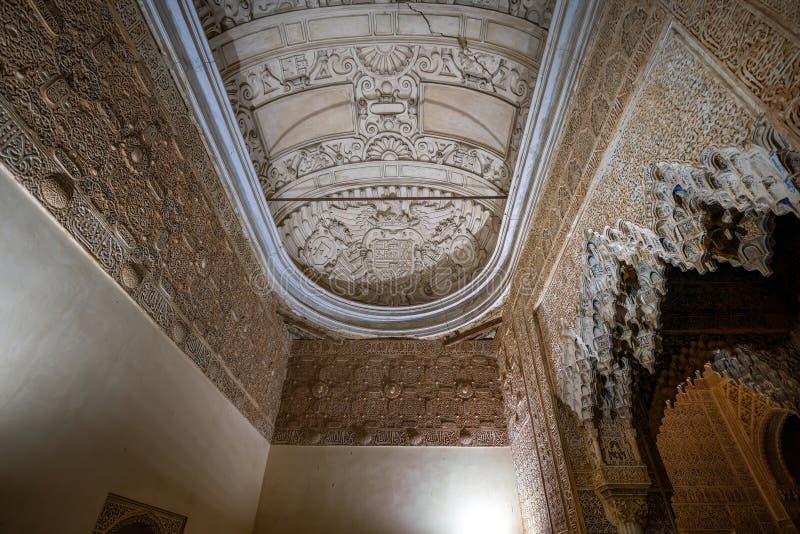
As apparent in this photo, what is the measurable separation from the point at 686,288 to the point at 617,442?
175 cm

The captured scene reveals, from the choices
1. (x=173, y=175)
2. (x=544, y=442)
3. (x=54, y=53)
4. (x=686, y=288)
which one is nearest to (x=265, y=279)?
(x=173, y=175)

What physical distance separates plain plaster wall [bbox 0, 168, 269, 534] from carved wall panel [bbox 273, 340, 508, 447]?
2.04m

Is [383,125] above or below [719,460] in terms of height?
above

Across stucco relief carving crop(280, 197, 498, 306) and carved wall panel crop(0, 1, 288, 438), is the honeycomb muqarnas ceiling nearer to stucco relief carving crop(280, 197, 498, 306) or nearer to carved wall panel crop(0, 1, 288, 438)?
stucco relief carving crop(280, 197, 498, 306)

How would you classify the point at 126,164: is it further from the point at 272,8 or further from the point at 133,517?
the point at 133,517

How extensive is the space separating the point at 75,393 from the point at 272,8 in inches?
121

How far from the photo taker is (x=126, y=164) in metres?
2.54

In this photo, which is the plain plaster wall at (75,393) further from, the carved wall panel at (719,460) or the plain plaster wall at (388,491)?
the carved wall panel at (719,460)

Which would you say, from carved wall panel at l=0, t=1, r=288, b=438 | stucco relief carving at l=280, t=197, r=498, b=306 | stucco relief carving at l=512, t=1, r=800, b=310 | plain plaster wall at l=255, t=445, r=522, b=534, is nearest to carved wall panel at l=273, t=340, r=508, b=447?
plain plaster wall at l=255, t=445, r=522, b=534

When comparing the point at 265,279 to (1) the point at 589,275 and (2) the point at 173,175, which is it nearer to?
(2) the point at 173,175

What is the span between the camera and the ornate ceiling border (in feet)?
9.16

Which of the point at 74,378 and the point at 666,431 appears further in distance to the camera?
the point at 666,431

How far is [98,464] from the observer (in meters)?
2.29

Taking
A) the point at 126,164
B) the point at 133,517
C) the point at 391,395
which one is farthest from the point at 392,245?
the point at 133,517
